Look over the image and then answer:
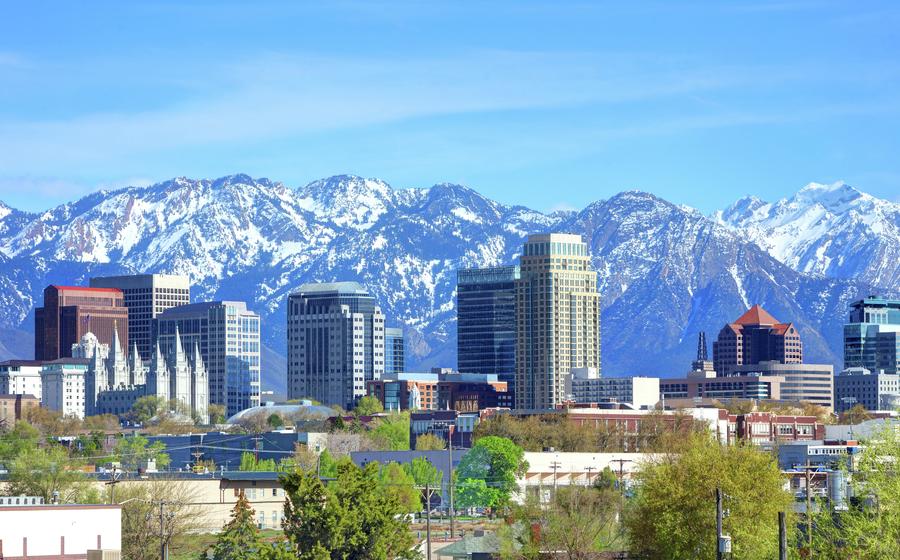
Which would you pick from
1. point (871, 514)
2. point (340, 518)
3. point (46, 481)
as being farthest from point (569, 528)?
point (46, 481)

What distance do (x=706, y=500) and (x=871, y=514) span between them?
84.0 feet

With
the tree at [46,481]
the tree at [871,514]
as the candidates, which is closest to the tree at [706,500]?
the tree at [871,514]

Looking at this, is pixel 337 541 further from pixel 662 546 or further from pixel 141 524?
pixel 141 524

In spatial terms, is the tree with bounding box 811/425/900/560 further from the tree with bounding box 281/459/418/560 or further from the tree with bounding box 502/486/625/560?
the tree with bounding box 502/486/625/560

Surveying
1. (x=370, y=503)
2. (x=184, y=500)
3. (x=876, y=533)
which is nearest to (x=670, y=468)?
(x=370, y=503)

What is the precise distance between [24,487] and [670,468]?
7213cm

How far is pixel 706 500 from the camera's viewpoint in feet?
393

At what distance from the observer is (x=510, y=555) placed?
137750mm

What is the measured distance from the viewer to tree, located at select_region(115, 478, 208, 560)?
476 ft

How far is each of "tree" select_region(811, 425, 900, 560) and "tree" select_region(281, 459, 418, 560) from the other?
77.9 feet

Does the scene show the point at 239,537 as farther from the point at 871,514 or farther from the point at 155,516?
the point at 871,514

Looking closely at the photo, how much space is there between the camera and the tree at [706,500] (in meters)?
119

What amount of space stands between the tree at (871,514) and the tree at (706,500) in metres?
16.9

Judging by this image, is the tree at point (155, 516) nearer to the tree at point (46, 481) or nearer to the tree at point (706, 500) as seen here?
the tree at point (46, 481)
